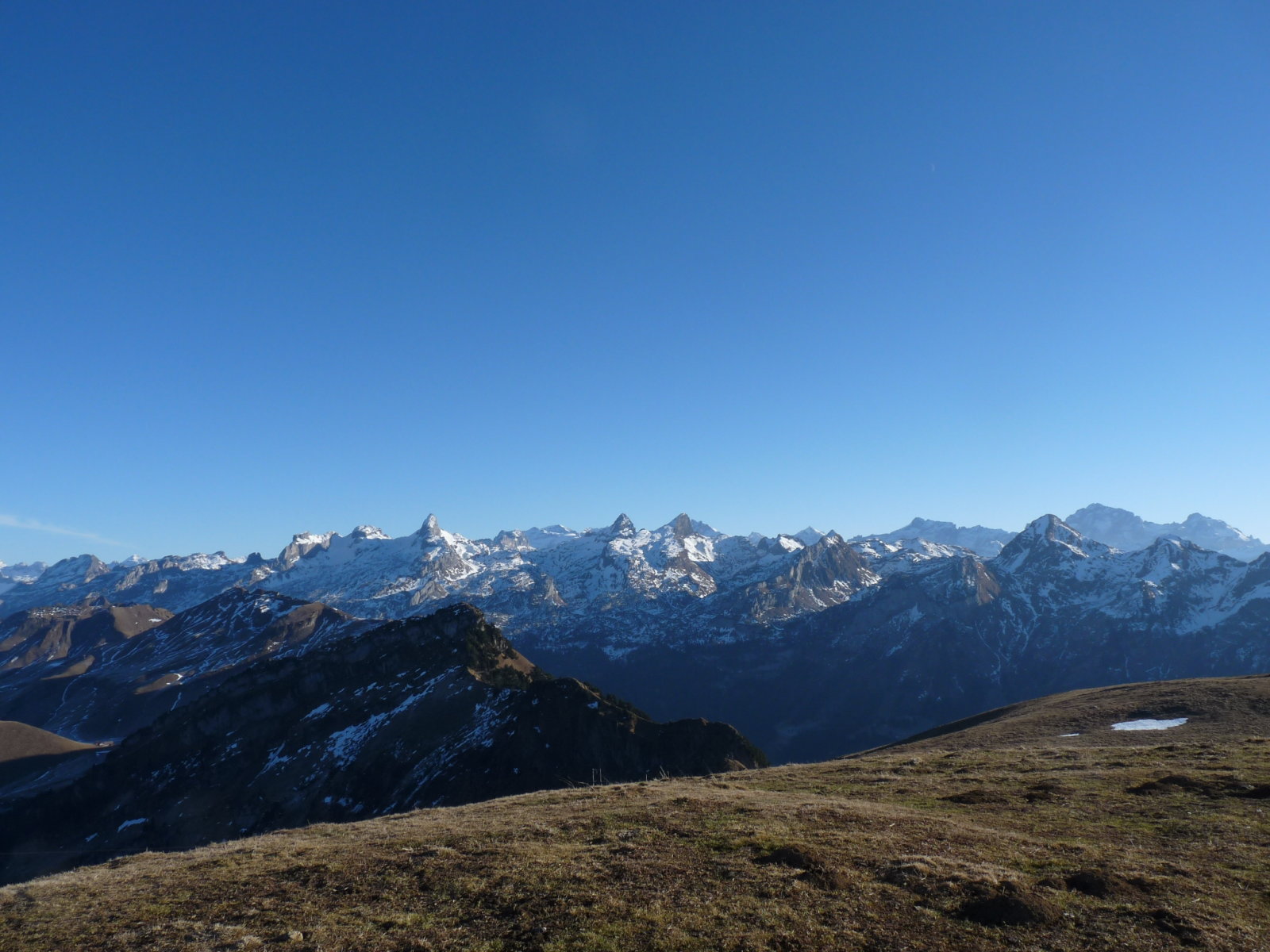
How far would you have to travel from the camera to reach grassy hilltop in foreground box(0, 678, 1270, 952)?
20875mm

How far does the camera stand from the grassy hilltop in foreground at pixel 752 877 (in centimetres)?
2088

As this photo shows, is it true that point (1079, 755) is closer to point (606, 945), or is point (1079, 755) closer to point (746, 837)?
point (746, 837)

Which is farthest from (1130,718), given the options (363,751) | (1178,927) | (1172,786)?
(363,751)

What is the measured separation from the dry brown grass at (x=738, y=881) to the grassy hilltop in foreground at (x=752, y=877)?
4.4 inches

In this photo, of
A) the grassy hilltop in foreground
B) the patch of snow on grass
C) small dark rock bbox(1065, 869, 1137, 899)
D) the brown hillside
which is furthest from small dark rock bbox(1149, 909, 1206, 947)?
the patch of snow on grass

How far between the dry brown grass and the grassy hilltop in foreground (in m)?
0.11

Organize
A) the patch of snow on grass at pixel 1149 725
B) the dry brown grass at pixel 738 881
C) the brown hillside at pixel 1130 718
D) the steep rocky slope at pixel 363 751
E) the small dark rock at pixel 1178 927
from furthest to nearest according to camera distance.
Result: the steep rocky slope at pixel 363 751 < the patch of snow on grass at pixel 1149 725 < the brown hillside at pixel 1130 718 < the dry brown grass at pixel 738 881 < the small dark rock at pixel 1178 927

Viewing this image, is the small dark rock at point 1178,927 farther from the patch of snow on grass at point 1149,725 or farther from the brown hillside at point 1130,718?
the patch of snow on grass at point 1149,725

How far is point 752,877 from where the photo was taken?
25.0m

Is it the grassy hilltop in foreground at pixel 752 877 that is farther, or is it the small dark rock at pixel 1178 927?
the grassy hilltop in foreground at pixel 752 877

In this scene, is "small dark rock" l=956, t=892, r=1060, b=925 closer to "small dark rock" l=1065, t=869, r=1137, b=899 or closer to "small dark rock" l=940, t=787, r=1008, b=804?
"small dark rock" l=1065, t=869, r=1137, b=899

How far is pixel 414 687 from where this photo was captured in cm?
14300

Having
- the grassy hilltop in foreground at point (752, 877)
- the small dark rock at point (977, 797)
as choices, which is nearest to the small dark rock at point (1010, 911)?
the grassy hilltop in foreground at point (752, 877)

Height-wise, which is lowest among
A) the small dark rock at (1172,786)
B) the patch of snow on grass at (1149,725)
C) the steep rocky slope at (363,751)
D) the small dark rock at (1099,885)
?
the steep rocky slope at (363,751)
